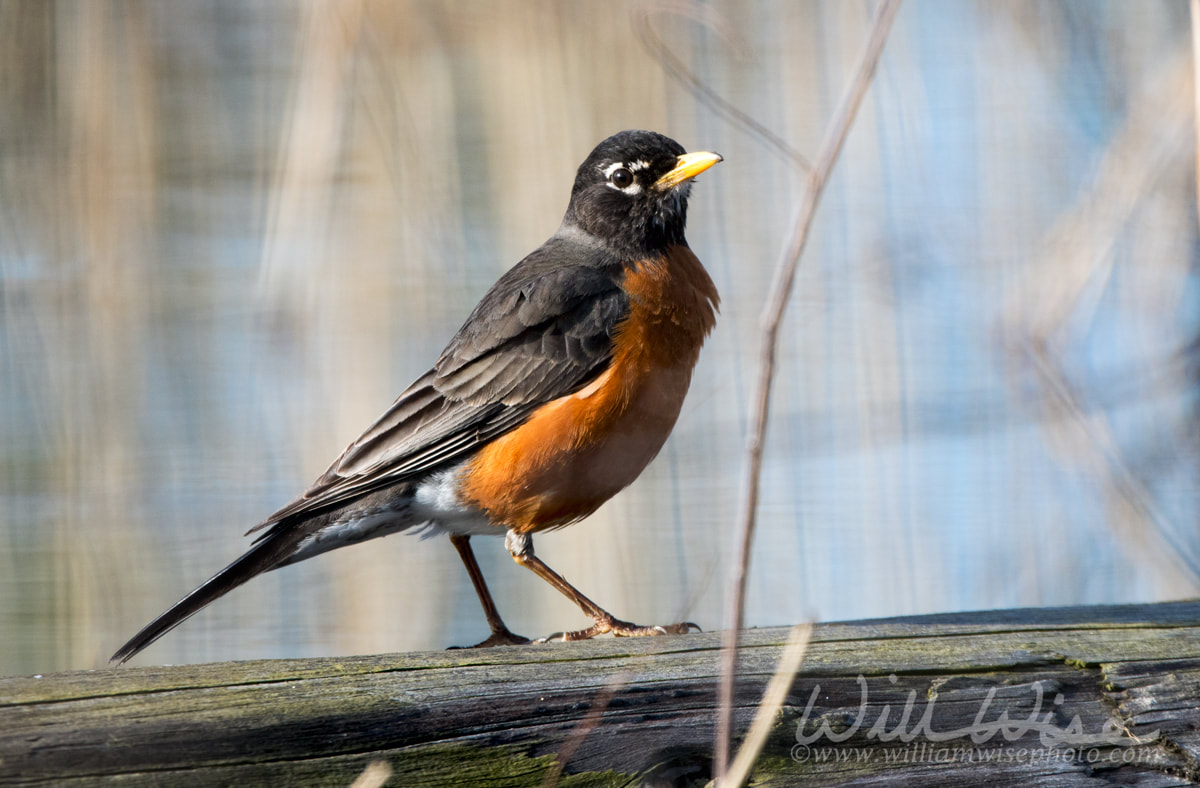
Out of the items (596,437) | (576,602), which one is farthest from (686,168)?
(576,602)

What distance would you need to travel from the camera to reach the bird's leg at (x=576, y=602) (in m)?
3.08

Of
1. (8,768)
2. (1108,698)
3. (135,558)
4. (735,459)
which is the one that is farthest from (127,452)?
(1108,698)

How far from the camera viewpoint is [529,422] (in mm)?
3219

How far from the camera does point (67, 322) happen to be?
3.77 m

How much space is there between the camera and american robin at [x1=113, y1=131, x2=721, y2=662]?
124 inches

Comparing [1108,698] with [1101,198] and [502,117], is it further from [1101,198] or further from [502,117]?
[502,117]

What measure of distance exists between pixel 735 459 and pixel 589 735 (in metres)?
2.57

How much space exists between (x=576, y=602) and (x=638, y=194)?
139cm

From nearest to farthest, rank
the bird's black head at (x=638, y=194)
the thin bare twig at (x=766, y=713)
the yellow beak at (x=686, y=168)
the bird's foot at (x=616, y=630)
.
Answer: the thin bare twig at (x=766, y=713) < the bird's foot at (x=616, y=630) < the yellow beak at (x=686, y=168) < the bird's black head at (x=638, y=194)

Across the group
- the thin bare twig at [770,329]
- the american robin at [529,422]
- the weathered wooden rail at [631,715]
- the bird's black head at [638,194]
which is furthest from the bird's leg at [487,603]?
the thin bare twig at [770,329]

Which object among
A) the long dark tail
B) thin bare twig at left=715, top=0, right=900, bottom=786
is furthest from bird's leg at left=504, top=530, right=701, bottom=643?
thin bare twig at left=715, top=0, right=900, bottom=786

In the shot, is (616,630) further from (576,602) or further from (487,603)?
(487,603)

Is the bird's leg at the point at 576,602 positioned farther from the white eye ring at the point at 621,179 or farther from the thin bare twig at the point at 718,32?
the thin bare twig at the point at 718,32

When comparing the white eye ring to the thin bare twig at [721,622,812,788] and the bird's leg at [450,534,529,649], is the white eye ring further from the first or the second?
the thin bare twig at [721,622,812,788]
